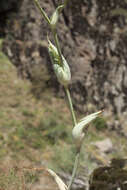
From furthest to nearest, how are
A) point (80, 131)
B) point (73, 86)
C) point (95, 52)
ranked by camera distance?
point (73, 86)
point (95, 52)
point (80, 131)

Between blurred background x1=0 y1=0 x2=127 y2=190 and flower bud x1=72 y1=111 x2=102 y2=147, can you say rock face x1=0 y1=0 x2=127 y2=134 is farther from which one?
flower bud x1=72 y1=111 x2=102 y2=147

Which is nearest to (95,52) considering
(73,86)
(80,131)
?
(73,86)

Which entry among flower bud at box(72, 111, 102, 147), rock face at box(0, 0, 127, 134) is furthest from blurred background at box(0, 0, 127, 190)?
flower bud at box(72, 111, 102, 147)

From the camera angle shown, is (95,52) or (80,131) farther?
(95,52)

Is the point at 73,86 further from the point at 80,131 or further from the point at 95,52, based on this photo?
the point at 80,131

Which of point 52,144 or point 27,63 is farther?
point 27,63

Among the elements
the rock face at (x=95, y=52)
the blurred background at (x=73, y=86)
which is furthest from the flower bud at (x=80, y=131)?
the rock face at (x=95, y=52)

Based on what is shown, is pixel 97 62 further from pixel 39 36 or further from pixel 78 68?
pixel 39 36

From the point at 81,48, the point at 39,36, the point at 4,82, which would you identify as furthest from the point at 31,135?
the point at 39,36

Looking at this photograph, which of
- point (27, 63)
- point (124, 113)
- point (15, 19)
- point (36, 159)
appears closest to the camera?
point (36, 159)
